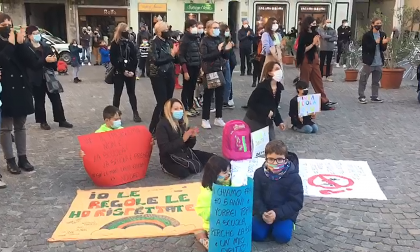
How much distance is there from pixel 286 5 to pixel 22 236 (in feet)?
88.2

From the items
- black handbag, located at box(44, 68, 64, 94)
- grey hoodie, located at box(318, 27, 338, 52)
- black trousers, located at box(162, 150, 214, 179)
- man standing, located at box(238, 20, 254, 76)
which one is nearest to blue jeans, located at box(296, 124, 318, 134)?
black trousers, located at box(162, 150, 214, 179)

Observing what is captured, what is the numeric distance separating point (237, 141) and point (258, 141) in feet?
1.07

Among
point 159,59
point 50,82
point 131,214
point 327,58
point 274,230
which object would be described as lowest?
point 131,214

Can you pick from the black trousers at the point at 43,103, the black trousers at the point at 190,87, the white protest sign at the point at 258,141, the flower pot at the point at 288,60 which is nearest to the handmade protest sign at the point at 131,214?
the white protest sign at the point at 258,141

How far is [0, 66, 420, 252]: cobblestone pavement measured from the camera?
4027mm

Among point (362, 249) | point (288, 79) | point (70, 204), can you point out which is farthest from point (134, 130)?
point (288, 79)

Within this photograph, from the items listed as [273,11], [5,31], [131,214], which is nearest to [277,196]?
[131,214]

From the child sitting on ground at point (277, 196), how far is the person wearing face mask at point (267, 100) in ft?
7.35

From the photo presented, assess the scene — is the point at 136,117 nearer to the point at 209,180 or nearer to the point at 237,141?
the point at 237,141

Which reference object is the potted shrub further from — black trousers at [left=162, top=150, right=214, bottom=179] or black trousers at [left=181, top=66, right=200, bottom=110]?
black trousers at [left=162, top=150, right=214, bottom=179]

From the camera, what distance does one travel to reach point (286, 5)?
2872cm

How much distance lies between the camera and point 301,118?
7680mm

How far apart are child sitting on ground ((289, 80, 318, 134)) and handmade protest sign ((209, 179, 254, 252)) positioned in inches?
172

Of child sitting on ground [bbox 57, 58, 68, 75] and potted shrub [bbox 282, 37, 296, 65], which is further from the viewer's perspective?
potted shrub [bbox 282, 37, 296, 65]
